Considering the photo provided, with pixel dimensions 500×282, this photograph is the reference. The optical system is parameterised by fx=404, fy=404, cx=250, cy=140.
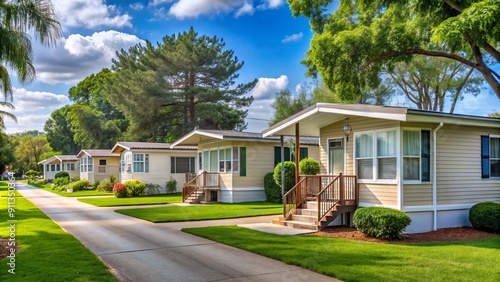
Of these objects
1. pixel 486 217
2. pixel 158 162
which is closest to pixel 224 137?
pixel 158 162

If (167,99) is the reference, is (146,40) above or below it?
above

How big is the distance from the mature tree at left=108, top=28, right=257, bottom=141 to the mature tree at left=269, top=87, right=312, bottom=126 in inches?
120

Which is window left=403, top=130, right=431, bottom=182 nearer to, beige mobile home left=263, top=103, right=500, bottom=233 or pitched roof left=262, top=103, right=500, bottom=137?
beige mobile home left=263, top=103, right=500, bottom=233

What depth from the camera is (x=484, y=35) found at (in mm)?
11148

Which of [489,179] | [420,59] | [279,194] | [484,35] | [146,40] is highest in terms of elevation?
[146,40]

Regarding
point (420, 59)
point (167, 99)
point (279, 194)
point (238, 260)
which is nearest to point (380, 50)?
point (279, 194)

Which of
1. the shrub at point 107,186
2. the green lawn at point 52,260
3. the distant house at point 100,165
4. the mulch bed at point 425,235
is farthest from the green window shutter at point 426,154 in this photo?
the distant house at point 100,165

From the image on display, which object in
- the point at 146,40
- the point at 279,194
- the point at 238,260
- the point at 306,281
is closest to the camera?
the point at 306,281

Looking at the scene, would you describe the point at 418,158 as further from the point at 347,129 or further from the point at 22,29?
the point at 22,29

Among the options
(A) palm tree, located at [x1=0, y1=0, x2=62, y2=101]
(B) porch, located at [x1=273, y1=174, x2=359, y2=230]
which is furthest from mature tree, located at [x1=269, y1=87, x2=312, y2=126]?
(A) palm tree, located at [x1=0, y1=0, x2=62, y2=101]

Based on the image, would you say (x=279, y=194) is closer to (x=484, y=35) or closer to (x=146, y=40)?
(x=484, y=35)

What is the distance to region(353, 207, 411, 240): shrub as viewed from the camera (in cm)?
953

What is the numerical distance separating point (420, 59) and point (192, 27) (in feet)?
71.3

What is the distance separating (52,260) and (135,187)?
19.4 metres
